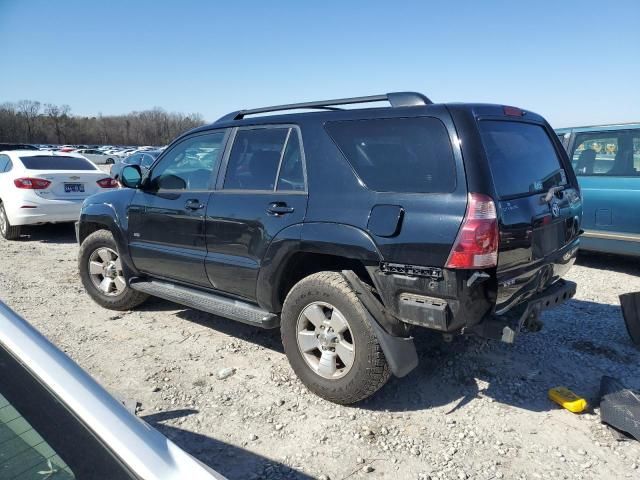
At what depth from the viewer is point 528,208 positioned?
282cm

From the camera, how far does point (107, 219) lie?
4.62 m

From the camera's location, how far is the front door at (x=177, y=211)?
152 inches

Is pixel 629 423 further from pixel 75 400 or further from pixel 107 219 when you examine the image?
pixel 107 219

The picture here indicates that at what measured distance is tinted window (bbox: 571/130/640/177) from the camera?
585 cm

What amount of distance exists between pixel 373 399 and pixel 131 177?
291 centimetres

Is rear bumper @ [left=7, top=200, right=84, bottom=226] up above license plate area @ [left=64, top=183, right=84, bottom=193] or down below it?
below

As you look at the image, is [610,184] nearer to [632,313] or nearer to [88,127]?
[632,313]

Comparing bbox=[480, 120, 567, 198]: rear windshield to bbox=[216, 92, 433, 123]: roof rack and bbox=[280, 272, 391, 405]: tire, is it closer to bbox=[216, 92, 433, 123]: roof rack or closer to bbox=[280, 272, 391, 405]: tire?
bbox=[216, 92, 433, 123]: roof rack

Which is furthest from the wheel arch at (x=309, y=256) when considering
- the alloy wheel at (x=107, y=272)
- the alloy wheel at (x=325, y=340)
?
the alloy wheel at (x=107, y=272)

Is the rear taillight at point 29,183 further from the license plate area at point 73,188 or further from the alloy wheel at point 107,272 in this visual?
the alloy wheel at point 107,272

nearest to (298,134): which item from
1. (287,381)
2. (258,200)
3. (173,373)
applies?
(258,200)

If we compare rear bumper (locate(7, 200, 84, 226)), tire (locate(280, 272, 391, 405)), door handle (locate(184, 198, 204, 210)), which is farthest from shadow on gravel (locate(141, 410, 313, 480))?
rear bumper (locate(7, 200, 84, 226))

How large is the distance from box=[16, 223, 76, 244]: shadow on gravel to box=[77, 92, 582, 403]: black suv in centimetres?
561

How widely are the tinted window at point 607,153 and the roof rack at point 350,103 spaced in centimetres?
437
